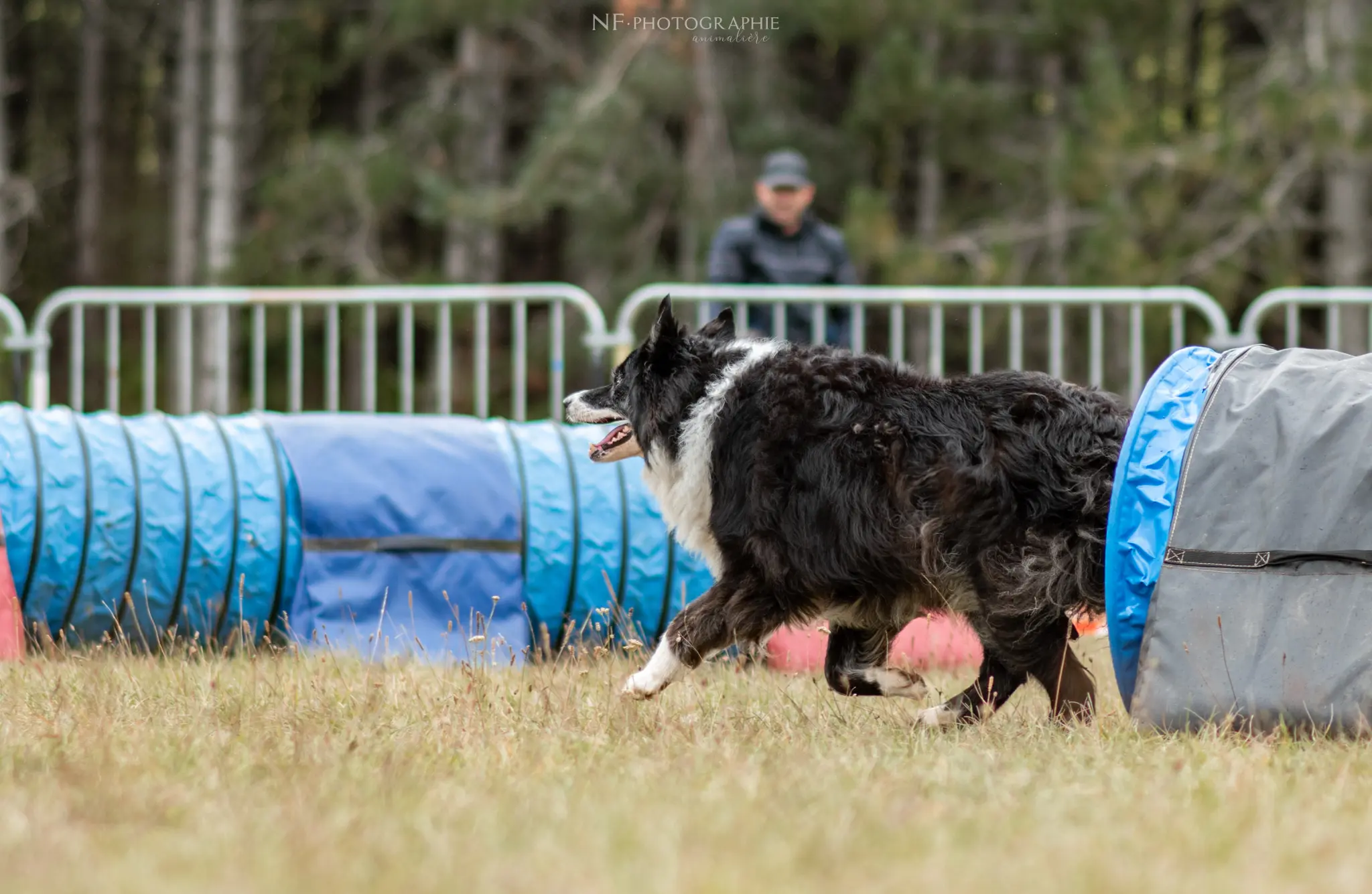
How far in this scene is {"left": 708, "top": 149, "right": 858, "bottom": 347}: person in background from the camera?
28.9 feet

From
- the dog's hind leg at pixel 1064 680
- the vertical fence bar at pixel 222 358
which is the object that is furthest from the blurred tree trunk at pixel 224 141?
the dog's hind leg at pixel 1064 680

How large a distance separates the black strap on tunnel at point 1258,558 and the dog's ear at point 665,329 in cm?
164

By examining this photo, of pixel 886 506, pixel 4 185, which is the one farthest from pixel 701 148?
pixel 886 506

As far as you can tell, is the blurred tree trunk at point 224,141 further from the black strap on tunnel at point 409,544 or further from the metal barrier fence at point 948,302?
the black strap on tunnel at point 409,544

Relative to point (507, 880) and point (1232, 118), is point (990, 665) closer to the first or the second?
point (507, 880)

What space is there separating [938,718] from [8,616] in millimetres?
3556

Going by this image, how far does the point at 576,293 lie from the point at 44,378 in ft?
10.2

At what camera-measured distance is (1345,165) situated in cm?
1351

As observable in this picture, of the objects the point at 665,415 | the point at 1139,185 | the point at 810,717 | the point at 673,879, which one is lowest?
the point at 810,717

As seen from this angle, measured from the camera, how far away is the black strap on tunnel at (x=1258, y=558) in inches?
156

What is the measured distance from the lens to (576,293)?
8.60 metres

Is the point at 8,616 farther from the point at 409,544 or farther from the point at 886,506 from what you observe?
the point at 886,506

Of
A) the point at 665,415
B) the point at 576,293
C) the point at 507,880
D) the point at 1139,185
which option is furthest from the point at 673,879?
the point at 1139,185

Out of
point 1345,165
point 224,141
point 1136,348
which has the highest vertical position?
point 224,141
